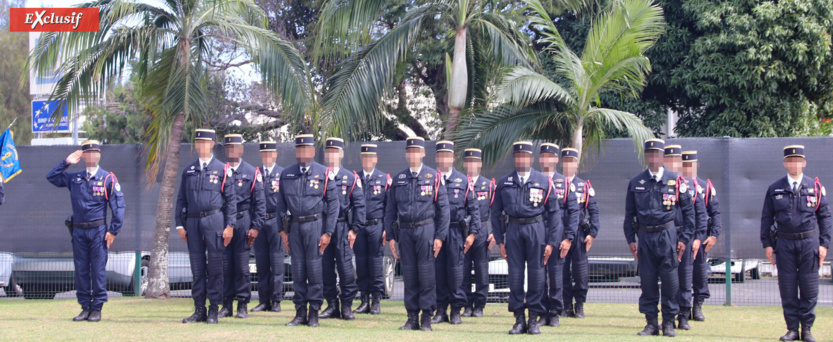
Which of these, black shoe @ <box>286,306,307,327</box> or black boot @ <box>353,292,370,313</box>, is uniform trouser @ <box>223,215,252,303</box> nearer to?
black shoe @ <box>286,306,307,327</box>

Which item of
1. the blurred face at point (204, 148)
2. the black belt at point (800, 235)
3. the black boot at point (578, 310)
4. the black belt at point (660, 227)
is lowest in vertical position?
the black boot at point (578, 310)

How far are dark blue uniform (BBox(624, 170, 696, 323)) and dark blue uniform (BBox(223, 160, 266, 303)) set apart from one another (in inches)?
157

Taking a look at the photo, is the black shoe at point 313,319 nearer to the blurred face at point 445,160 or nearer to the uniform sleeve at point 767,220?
the blurred face at point 445,160

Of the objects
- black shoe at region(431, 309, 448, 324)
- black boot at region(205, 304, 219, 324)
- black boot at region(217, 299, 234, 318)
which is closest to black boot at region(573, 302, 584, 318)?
black shoe at region(431, 309, 448, 324)

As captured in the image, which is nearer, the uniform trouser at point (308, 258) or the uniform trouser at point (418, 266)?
the uniform trouser at point (418, 266)

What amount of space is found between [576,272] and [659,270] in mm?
1458

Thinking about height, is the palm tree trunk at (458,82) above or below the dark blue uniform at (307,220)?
above

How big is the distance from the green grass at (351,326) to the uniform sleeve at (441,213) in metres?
1.01

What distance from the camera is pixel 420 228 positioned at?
7.66 meters

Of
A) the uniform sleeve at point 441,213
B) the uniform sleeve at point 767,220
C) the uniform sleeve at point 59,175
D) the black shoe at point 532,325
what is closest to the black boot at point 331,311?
the uniform sleeve at point 441,213

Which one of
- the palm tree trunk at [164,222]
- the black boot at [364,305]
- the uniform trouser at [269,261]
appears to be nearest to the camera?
the uniform trouser at [269,261]

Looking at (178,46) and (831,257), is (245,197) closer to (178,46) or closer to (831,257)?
(178,46)

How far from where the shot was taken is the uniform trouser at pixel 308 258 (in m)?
7.79

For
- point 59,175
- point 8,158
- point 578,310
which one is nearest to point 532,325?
point 578,310
